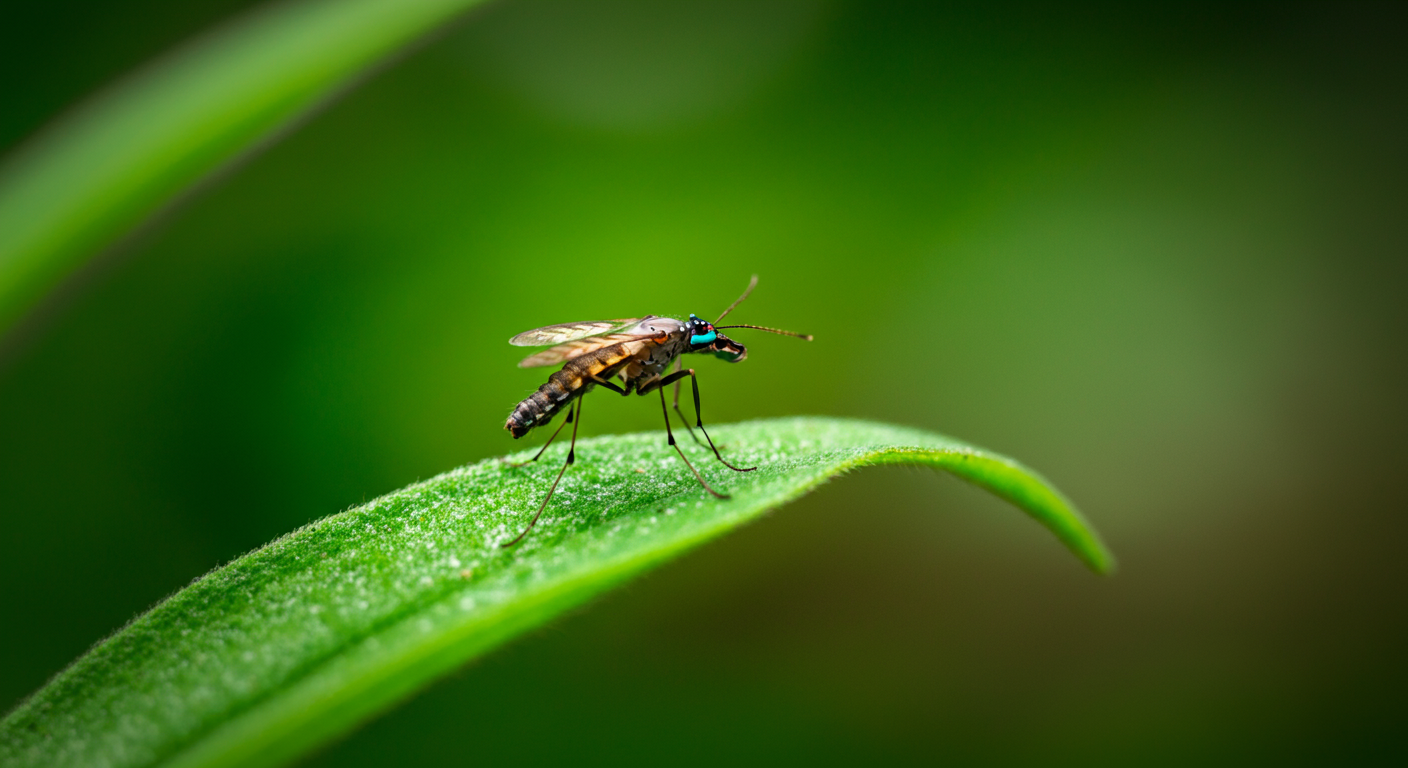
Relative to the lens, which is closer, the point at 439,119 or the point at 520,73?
the point at 439,119

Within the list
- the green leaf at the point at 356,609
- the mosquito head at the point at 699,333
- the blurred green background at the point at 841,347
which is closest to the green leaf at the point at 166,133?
the blurred green background at the point at 841,347

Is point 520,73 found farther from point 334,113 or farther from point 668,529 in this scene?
point 668,529

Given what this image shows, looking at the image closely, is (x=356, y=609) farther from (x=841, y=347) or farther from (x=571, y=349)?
(x=841, y=347)

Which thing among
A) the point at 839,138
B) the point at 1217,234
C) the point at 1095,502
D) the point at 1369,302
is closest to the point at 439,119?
the point at 839,138

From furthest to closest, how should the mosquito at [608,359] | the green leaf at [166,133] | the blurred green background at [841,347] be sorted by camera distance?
the blurred green background at [841,347] < the mosquito at [608,359] < the green leaf at [166,133]

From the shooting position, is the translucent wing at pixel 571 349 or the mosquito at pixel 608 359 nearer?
A: the translucent wing at pixel 571 349

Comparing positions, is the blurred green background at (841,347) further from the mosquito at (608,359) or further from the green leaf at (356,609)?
the green leaf at (356,609)

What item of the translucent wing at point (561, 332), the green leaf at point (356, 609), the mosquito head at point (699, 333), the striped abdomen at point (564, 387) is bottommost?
the green leaf at point (356, 609)

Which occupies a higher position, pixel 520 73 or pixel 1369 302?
pixel 520 73
